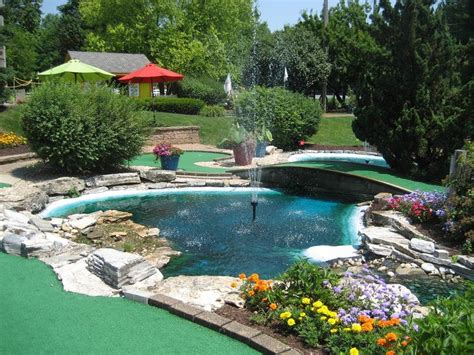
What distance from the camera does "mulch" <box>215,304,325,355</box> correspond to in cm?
371

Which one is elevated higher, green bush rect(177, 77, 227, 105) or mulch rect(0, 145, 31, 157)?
green bush rect(177, 77, 227, 105)

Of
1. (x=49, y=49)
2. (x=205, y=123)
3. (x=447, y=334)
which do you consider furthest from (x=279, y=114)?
(x=49, y=49)

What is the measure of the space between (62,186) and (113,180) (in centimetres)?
129

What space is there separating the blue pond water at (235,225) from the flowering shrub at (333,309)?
1989mm

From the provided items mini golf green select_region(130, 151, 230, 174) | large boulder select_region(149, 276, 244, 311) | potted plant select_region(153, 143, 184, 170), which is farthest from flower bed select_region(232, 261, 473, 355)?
mini golf green select_region(130, 151, 230, 174)

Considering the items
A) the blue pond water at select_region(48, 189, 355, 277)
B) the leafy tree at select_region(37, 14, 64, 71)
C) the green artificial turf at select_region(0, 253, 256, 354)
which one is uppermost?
the leafy tree at select_region(37, 14, 64, 71)

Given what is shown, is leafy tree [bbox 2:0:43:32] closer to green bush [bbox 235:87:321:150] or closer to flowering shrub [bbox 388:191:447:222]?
green bush [bbox 235:87:321:150]

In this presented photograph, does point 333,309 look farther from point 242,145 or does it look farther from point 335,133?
point 335,133

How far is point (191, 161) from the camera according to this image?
582 inches

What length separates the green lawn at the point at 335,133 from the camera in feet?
64.9

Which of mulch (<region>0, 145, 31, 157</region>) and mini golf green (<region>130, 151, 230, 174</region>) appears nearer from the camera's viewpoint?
mini golf green (<region>130, 151, 230, 174</region>)

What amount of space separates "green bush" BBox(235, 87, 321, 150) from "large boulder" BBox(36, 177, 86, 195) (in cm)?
622

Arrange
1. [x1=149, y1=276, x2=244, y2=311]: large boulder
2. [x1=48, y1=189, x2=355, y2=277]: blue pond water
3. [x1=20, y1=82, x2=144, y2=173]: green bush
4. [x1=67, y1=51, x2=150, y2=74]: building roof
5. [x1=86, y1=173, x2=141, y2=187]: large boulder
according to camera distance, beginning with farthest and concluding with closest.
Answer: [x1=67, y1=51, x2=150, y2=74]: building roof → [x1=86, y1=173, x2=141, y2=187]: large boulder → [x1=20, y1=82, x2=144, y2=173]: green bush → [x1=48, y1=189, x2=355, y2=277]: blue pond water → [x1=149, y1=276, x2=244, y2=311]: large boulder

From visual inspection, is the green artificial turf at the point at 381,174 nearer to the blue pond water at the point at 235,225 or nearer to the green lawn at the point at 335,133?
the blue pond water at the point at 235,225
